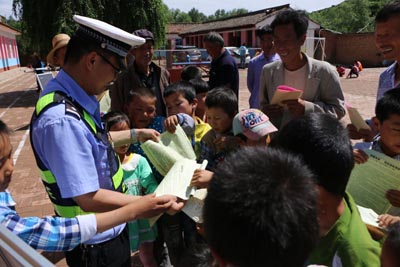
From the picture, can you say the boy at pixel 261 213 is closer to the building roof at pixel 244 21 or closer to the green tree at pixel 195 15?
the building roof at pixel 244 21

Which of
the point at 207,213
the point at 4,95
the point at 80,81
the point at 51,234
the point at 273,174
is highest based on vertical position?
the point at 80,81

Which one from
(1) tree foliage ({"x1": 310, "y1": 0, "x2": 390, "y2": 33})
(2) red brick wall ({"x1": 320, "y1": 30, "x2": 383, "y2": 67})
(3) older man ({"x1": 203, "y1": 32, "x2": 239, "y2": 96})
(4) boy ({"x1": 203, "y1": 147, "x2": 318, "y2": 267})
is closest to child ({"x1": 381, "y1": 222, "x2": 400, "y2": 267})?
(4) boy ({"x1": 203, "y1": 147, "x2": 318, "y2": 267})

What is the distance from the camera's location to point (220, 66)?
4.43m

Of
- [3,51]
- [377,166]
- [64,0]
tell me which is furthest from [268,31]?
[3,51]

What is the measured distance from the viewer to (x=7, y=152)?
1.26 metres

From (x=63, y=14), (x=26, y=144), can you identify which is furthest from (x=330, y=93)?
(x=63, y=14)

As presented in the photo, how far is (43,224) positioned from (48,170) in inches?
11.9

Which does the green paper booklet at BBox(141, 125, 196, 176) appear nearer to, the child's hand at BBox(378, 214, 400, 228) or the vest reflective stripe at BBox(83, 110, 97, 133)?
the vest reflective stripe at BBox(83, 110, 97, 133)

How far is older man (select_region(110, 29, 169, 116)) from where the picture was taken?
10.6 feet

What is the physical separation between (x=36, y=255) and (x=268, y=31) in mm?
4032

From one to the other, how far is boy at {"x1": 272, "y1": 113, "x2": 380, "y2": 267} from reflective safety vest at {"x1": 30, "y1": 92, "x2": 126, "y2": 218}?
2.75ft

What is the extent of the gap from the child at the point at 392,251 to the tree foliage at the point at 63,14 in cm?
1119

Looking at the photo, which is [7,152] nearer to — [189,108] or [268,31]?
[189,108]

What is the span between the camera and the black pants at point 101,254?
164 cm
